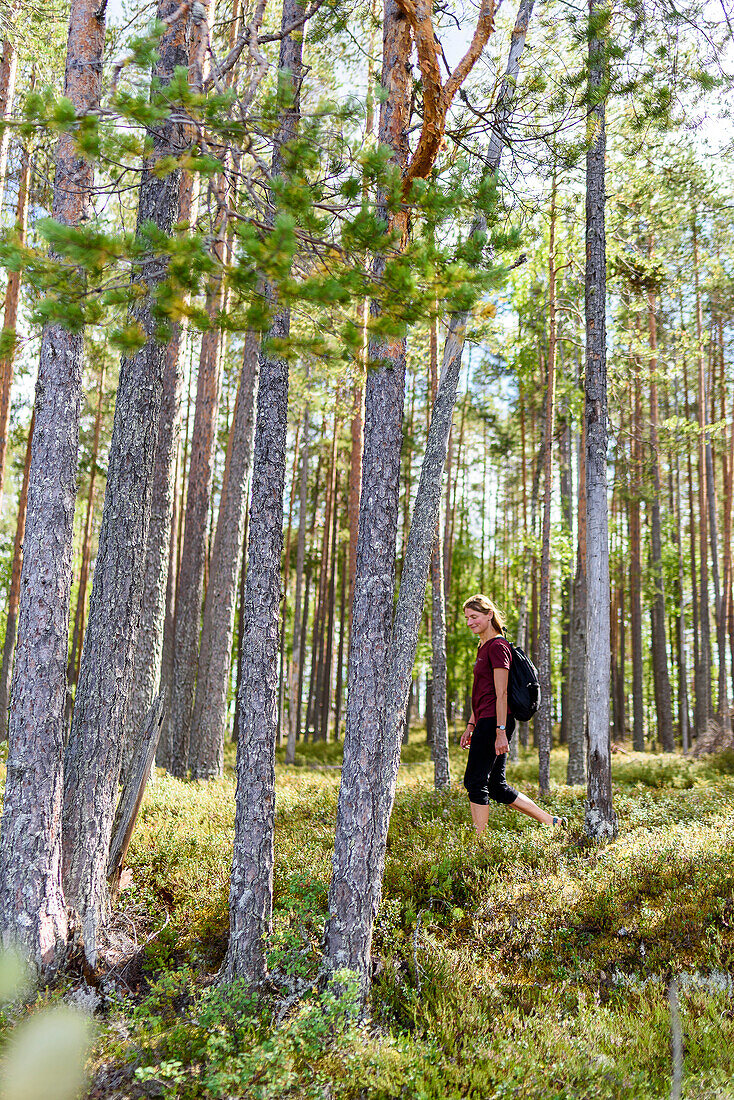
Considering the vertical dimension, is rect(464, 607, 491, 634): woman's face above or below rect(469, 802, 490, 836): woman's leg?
above

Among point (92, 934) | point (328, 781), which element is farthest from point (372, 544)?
point (328, 781)

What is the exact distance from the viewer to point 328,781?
10906 mm

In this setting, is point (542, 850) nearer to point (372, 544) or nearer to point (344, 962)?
point (344, 962)

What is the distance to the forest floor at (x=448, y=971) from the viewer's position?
382 cm

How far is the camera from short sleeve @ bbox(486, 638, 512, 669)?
6316mm

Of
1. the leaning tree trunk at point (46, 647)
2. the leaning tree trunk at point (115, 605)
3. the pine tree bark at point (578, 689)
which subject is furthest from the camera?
the pine tree bark at point (578, 689)

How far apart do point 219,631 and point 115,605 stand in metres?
5.11

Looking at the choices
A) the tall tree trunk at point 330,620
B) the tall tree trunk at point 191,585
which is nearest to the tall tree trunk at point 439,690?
the tall tree trunk at point 191,585

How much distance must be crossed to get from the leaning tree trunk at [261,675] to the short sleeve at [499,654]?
2276 millimetres

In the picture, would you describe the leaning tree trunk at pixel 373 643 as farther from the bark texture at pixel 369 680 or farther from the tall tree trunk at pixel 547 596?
the tall tree trunk at pixel 547 596

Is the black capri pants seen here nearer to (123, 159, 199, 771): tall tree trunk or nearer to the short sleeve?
the short sleeve

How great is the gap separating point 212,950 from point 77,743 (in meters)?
1.86

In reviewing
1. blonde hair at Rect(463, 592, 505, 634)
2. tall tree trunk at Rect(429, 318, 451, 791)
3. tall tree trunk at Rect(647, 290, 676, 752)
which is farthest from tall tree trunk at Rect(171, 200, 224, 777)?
tall tree trunk at Rect(647, 290, 676, 752)

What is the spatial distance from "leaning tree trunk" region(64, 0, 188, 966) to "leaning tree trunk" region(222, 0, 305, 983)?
945 millimetres
